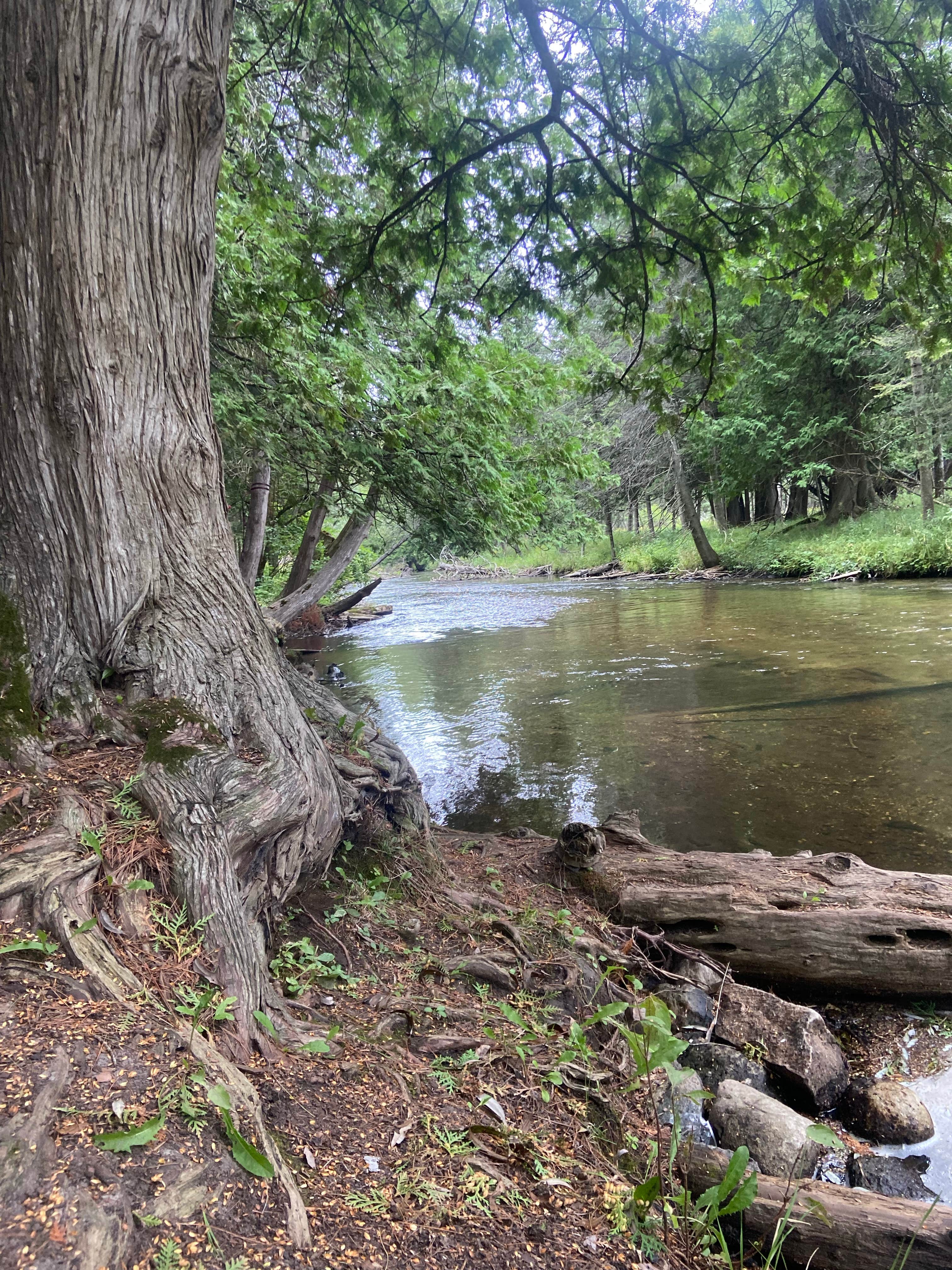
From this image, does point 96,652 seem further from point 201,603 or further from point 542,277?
point 542,277

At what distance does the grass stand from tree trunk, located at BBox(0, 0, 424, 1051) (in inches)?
317

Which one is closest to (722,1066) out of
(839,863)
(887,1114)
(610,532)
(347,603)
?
(887,1114)

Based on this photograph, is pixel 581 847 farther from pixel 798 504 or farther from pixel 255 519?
pixel 798 504

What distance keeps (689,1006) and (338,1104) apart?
6.75ft

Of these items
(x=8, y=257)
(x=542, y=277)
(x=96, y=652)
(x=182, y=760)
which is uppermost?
(x=542, y=277)

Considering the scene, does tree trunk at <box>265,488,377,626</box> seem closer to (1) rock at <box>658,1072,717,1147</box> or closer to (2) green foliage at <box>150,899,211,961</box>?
(2) green foliage at <box>150,899,211,961</box>

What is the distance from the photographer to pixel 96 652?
2.71 meters

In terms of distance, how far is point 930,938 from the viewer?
339 cm

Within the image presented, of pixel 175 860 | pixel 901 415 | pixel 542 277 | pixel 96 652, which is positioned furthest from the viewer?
pixel 901 415

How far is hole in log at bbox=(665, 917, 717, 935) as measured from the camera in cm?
369

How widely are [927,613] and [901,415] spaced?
1137cm

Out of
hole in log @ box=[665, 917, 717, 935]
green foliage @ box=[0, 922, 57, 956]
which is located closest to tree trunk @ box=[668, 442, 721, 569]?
hole in log @ box=[665, 917, 717, 935]

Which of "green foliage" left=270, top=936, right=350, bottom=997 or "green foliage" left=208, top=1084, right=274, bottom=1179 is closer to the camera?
"green foliage" left=208, top=1084, right=274, bottom=1179

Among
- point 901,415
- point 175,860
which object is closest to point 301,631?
point 175,860
